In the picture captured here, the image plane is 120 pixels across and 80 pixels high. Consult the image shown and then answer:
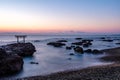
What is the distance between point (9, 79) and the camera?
28.6 m

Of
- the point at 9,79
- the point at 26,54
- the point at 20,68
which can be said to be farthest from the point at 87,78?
the point at 26,54

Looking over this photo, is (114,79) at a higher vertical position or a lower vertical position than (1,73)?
higher

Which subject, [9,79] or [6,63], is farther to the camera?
[6,63]

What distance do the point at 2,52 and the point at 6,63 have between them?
205 cm

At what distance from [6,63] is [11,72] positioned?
5.86 feet

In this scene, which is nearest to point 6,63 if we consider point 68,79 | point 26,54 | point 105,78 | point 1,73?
point 1,73

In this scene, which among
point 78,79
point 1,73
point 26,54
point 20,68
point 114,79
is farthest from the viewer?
Answer: point 26,54

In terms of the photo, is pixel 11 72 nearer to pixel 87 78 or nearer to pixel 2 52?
pixel 2 52

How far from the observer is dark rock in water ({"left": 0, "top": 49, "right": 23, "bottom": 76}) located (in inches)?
1262

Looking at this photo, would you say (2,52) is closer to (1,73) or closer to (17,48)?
(1,73)

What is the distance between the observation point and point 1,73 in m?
31.7

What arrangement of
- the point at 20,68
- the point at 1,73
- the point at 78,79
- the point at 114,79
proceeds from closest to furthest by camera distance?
the point at 114,79 → the point at 78,79 → the point at 1,73 → the point at 20,68

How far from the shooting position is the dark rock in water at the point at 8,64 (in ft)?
105

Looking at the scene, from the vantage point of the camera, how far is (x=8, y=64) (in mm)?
32781
